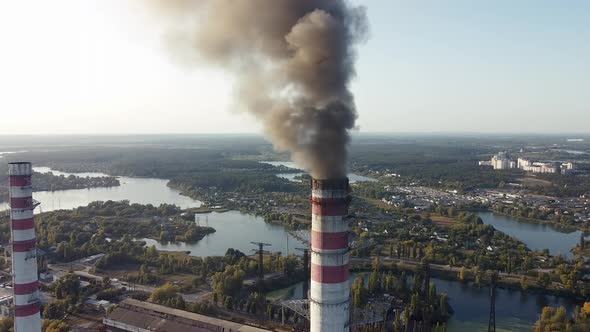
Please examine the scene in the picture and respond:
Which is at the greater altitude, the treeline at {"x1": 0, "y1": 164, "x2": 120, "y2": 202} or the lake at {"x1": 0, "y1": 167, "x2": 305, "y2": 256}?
the treeline at {"x1": 0, "y1": 164, "x2": 120, "y2": 202}

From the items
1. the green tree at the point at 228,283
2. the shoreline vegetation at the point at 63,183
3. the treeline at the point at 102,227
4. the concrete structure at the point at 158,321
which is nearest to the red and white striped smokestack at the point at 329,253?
the concrete structure at the point at 158,321

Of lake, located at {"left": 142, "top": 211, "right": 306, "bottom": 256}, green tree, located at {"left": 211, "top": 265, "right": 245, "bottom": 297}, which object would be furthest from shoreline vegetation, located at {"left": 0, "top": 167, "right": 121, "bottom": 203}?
green tree, located at {"left": 211, "top": 265, "right": 245, "bottom": 297}

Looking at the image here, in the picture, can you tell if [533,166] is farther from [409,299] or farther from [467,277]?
[409,299]

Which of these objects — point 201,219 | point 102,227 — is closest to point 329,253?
point 102,227

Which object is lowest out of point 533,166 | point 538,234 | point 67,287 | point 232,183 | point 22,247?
point 538,234

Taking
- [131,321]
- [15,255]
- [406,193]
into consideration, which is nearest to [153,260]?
[131,321]

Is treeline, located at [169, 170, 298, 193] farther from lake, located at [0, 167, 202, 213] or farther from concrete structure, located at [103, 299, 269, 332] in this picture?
concrete structure, located at [103, 299, 269, 332]
